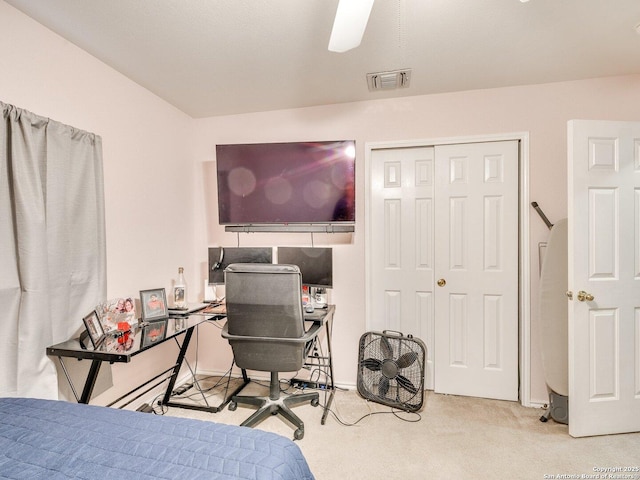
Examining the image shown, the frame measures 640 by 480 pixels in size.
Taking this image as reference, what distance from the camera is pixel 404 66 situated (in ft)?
7.25

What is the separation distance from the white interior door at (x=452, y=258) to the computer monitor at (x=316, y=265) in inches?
15.7

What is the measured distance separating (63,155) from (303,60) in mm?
1560

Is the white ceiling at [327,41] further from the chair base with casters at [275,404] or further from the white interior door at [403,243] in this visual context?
the chair base with casters at [275,404]

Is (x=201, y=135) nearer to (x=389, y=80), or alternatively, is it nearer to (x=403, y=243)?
(x=389, y=80)

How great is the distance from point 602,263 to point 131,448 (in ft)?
8.77

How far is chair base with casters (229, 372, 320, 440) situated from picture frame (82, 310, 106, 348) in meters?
1.03

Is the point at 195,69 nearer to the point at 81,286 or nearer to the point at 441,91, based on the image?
the point at 81,286

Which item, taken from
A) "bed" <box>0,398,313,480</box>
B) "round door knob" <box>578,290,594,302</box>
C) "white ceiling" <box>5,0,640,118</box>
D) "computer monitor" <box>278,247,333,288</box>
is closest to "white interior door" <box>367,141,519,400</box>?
"computer monitor" <box>278,247,333,288</box>

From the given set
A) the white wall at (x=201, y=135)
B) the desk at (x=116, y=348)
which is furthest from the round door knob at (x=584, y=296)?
the desk at (x=116, y=348)

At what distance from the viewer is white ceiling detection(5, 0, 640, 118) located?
1.64 m

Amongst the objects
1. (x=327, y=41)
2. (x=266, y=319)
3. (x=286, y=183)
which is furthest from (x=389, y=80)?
(x=266, y=319)

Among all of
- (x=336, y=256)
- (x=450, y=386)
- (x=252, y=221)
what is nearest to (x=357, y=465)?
(x=450, y=386)

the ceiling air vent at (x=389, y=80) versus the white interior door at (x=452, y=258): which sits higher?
the ceiling air vent at (x=389, y=80)

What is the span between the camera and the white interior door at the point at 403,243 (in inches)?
107
